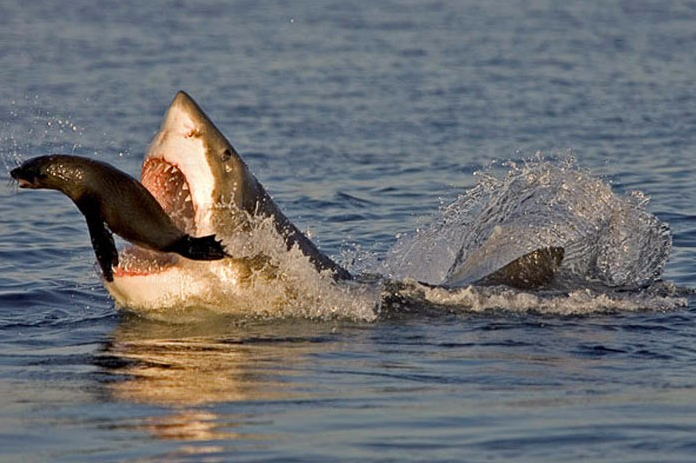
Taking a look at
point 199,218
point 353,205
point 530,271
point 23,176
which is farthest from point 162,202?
point 353,205

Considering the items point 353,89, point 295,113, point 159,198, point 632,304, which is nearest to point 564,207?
point 632,304

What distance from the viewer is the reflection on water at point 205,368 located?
7211 mm

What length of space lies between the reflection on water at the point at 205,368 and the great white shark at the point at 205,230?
19 cm

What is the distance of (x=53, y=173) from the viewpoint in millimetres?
8570

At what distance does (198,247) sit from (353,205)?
570 centimetres

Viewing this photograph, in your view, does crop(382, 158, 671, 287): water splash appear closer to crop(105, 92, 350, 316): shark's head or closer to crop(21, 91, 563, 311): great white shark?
crop(21, 91, 563, 311): great white shark

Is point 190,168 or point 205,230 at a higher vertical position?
point 190,168

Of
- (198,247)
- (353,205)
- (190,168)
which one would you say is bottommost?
(353,205)

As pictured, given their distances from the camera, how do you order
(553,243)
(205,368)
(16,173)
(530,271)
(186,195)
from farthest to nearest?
1. (553,243)
2. (530,271)
3. (186,195)
4. (16,173)
5. (205,368)

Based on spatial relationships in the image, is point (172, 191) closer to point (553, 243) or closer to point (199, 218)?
point (199, 218)

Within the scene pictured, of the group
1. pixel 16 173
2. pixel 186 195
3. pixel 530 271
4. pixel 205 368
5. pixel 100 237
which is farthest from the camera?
pixel 530 271

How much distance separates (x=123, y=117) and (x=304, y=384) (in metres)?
10.7

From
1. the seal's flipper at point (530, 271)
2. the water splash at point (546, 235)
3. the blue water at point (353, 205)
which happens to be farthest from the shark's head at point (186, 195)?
the water splash at point (546, 235)

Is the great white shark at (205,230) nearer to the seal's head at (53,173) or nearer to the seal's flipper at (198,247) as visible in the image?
the seal's flipper at (198,247)
